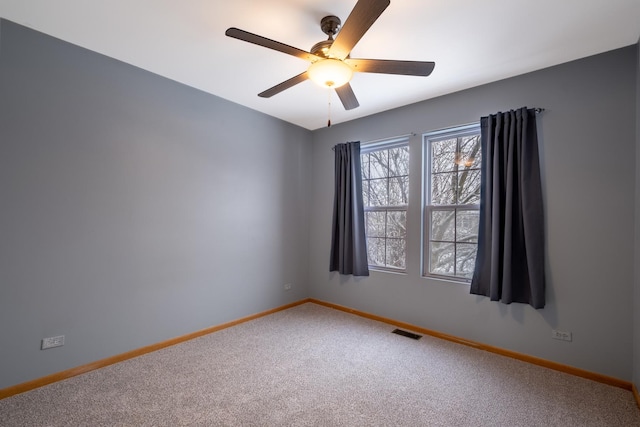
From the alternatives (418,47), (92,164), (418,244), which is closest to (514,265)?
(418,244)

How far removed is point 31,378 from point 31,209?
4.06 feet

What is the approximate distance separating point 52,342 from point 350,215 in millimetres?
3081

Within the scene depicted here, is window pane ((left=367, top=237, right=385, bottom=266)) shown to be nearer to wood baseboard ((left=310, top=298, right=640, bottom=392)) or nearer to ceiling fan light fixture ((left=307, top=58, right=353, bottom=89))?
wood baseboard ((left=310, top=298, right=640, bottom=392))

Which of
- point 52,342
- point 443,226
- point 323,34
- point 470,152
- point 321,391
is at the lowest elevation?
point 321,391

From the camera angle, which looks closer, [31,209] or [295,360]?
[31,209]

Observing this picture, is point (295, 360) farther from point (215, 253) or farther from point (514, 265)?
point (514, 265)

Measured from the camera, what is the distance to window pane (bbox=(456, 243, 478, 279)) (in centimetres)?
311

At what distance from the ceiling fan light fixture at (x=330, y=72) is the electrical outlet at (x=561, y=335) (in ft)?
8.89

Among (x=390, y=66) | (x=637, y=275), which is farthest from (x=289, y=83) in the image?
(x=637, y=275)

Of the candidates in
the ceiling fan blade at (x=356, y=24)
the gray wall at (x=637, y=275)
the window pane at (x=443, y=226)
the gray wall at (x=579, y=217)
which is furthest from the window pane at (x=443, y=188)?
the ceiling fan blade at (x=356, y=24)

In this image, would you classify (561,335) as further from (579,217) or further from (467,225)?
(467,225)

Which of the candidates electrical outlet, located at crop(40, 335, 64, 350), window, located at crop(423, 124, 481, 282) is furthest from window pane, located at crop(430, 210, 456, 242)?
electrical outlet, located at crop(40, 335, 64, 350)

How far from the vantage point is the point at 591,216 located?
7.93ft

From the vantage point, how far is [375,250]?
12.8 feet
